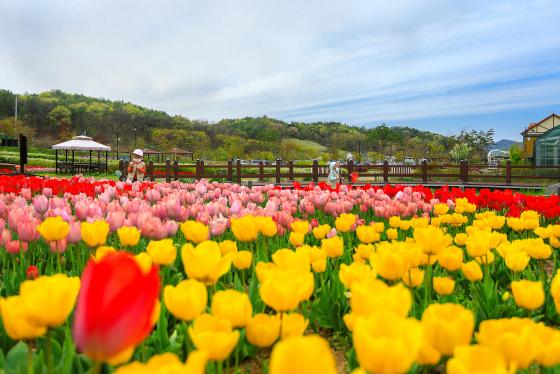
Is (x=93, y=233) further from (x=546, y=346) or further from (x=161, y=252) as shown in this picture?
(x=546, y=346)

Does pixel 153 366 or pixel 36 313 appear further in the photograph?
pixel 36 313

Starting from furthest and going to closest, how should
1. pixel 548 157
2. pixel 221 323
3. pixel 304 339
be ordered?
pixel 548 157 < pixel 221 323 < pixel 304 339

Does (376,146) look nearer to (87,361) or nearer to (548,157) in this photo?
(548,157)

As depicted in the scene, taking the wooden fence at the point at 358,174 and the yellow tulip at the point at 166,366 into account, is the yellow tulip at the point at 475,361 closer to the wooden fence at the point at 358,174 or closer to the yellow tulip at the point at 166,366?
the yellow tulip at the point at 166,366

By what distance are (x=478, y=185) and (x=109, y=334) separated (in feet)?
67.8

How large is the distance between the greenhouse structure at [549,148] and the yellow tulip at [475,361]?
98.9ft

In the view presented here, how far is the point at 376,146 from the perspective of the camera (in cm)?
11162

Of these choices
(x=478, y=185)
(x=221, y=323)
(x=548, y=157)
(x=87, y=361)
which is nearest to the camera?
(x=221, y=323)

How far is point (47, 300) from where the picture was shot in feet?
3.11

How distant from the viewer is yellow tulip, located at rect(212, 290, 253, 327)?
1.16 meters

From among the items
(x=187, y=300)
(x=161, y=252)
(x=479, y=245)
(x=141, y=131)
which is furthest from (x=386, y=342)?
(x=141, y=131)

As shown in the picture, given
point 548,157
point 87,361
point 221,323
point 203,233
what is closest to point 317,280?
point 203,233

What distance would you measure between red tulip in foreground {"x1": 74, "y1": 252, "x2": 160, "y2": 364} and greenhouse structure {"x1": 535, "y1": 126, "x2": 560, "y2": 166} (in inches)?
1198

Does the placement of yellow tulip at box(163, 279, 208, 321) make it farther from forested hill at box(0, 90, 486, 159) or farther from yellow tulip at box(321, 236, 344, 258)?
forested hill at box(0, 90, 486, 159)
